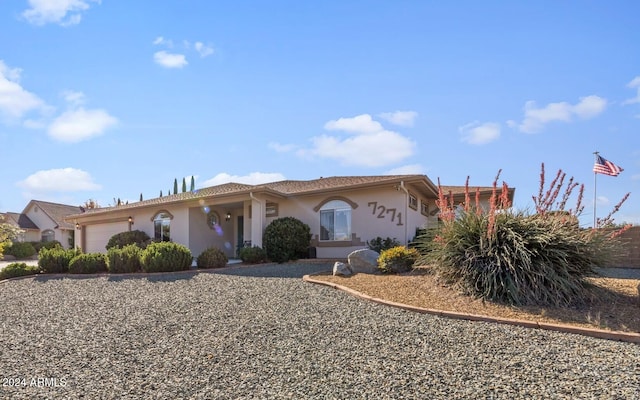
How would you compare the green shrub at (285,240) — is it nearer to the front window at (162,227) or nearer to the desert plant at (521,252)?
the front window at (162,227)

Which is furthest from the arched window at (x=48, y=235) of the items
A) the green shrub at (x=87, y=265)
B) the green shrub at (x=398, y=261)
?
the green shrub at (x=398, y=261)

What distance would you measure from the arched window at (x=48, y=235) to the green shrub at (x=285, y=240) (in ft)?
89.5

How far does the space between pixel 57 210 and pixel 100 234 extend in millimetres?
16333

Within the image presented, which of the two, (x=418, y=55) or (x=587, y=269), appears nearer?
(x=587, y=269)

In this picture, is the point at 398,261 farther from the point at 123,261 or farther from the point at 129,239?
the point at 129,239

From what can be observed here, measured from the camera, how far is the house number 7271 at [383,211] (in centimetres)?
1480

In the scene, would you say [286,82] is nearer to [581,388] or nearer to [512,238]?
[512,238]

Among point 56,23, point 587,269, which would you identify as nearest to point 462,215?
point 587,269

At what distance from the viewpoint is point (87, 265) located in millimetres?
12617

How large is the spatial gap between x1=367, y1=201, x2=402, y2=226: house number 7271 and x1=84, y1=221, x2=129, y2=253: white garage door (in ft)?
45.4

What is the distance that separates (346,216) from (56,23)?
10.9m

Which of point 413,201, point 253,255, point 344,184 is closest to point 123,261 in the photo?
point 253,255

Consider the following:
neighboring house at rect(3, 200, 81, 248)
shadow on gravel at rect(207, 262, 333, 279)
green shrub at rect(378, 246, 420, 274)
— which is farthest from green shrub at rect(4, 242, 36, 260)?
green shrub at rect(378, 246, 420, 274)

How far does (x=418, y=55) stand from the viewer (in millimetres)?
9773
